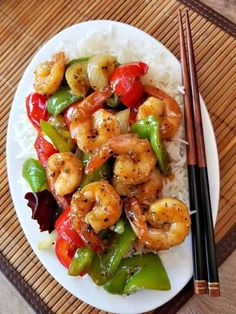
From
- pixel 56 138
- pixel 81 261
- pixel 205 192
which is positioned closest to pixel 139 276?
pixel 81 261

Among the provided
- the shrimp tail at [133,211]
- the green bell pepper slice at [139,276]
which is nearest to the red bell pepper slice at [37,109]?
the shrimp tail at [133,211]

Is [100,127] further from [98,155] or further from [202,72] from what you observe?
[202,72]

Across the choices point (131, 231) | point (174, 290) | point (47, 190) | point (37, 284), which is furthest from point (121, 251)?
point (37, 284)

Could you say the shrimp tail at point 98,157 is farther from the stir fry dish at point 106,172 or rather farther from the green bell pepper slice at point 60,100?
the green bell pepper slice at point 60,100

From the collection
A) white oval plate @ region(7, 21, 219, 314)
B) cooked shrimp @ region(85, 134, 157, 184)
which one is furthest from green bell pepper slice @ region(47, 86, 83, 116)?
cooked shrimp @ region(85, 134, 157, 184)

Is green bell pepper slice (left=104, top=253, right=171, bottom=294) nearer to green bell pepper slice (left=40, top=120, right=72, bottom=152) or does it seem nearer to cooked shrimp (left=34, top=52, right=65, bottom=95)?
green bell pepper slice (left=40, top=120, right=72, bottom=152)

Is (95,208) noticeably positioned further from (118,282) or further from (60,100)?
(60,100)

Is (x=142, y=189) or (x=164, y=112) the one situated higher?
(x=164, y=112)
